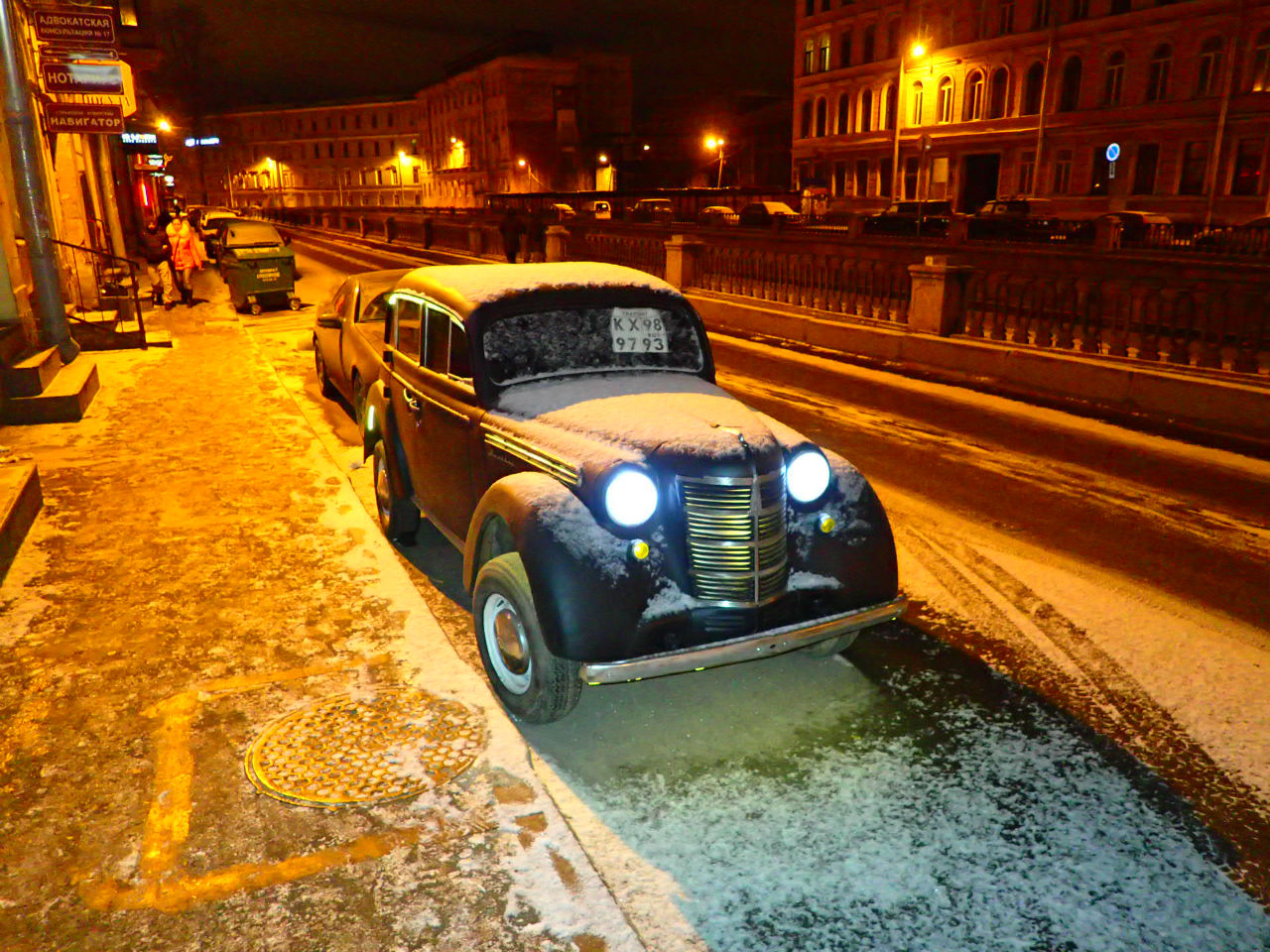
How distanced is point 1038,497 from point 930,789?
4.39 metres

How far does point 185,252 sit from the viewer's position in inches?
771

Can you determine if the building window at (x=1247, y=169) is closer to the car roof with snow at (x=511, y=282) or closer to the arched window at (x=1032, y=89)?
the arched window at (x=1032, y=89)

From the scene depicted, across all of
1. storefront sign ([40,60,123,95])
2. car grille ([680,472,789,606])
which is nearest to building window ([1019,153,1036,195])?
storefront sign ([40,60,123,95])

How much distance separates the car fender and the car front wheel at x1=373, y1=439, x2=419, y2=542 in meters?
2.50

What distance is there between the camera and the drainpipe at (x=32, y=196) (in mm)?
10820

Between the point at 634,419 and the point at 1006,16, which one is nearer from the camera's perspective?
the point at 634,419

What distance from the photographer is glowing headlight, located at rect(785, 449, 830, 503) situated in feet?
13.5

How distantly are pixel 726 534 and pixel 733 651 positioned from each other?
49 centimetres

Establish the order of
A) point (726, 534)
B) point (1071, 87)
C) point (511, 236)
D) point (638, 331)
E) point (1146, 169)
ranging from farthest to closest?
1. point (1071, 87)
2. point (1146, 169)
3. point (511, 236)
4. point (638, 331)
5. point (726, 534)

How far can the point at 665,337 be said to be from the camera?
5.37 metres

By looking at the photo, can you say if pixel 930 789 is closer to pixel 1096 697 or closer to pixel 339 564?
pixel 1096 697

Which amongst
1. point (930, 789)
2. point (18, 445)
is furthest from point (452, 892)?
point (18, 445)

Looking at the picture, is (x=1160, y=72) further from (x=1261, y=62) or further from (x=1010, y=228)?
(x=1010, y=228)

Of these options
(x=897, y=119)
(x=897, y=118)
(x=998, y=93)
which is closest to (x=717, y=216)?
(x=897, y=118)
